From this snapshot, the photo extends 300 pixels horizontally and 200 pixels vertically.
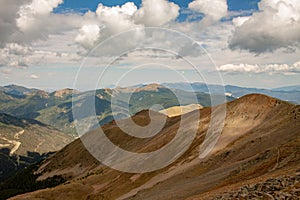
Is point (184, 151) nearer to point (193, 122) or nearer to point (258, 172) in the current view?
point (193, 122)

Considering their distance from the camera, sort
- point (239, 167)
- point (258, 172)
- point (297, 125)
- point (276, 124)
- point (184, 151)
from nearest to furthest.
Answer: point (258, 172) → point (239, 167) → point (297, 125) → point (276, 124) → point (184, 151)

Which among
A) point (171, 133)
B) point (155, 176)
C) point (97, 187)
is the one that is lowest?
point (97, 187)

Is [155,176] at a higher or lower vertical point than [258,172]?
lower

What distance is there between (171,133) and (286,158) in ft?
297

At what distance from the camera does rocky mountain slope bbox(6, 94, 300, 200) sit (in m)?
42.8

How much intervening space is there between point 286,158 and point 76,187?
286 ft

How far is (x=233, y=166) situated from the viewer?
63375 millimetres

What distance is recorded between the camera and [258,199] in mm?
28719

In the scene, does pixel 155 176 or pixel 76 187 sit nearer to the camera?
pixel 155 176

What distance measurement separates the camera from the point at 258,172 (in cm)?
4978

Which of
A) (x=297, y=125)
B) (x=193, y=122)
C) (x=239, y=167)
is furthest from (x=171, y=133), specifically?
(x=239, y=167)

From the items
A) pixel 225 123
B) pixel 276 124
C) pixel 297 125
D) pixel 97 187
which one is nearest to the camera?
pixel 297 125

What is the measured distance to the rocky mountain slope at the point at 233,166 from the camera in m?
42.8

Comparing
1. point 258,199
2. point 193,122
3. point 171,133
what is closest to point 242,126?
point 193,122
